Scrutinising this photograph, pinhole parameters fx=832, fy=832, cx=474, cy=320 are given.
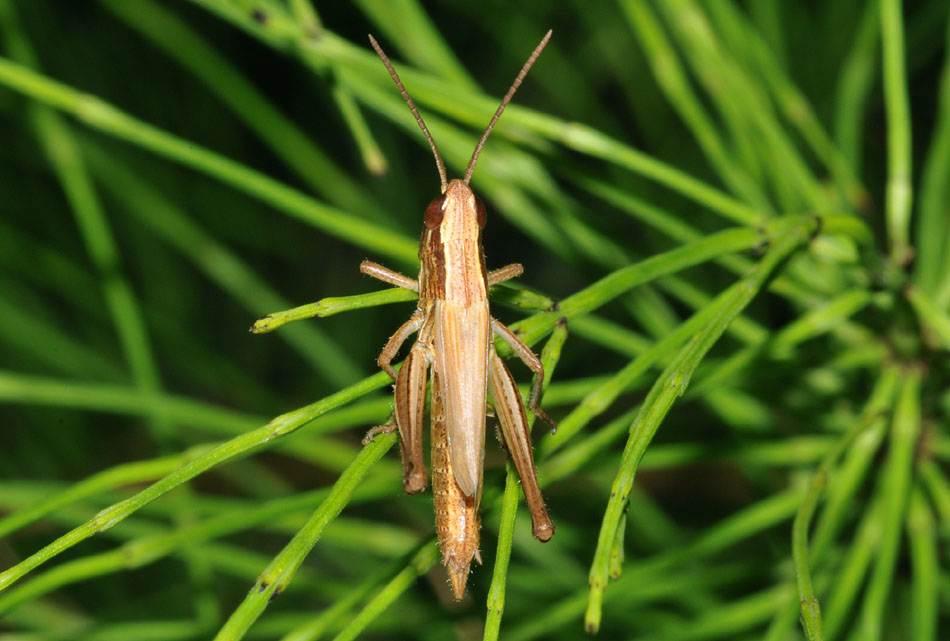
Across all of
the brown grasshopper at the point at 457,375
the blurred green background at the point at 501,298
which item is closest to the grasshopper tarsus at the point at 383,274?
the brown grasshopper at the point at 457,375

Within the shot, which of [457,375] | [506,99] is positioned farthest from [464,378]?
[506,99]

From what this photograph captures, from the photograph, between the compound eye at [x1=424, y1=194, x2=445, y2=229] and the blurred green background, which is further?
the compound eye at [x1=424, y1=194, x2=445, y2=229]

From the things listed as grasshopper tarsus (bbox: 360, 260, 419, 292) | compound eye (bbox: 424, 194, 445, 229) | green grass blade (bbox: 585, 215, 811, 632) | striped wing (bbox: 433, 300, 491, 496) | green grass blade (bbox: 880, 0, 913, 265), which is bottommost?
green grass blade (bbox: 585, 215, 811, 632)

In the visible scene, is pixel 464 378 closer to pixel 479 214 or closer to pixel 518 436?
pixel 518 436

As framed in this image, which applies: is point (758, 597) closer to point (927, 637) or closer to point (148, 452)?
point (927, 637)

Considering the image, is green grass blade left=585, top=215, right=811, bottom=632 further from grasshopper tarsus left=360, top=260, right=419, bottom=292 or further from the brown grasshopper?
grasshopper tarsus left=360, top=260, right=419, bottom=292

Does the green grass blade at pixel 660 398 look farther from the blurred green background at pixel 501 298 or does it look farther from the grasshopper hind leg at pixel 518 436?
the grasshopper hind leg at pixel 518 436

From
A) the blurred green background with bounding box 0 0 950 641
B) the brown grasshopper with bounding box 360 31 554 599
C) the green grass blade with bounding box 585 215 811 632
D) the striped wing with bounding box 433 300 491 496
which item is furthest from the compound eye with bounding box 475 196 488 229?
the green grass blade with bounding box 585 215 811 632

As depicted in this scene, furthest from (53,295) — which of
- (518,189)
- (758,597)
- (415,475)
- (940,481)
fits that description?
(940,481)
